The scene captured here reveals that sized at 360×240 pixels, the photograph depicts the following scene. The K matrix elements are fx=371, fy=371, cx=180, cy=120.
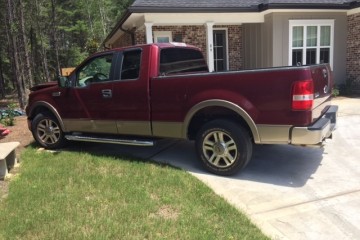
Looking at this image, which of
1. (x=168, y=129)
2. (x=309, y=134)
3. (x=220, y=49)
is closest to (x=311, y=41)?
(x=220, y=49)

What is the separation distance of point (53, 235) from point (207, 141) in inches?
101

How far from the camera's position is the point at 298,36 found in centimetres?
1403

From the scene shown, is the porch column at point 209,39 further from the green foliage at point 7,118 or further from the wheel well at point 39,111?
the wheel well at point 39,111

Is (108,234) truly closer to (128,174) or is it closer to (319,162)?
(128,174)

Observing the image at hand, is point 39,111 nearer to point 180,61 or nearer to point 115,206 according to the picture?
point 180,61

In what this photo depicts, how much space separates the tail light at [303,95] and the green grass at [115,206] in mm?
1535

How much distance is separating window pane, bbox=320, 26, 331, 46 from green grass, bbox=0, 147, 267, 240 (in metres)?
11.0

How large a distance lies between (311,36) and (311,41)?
0.19 meters

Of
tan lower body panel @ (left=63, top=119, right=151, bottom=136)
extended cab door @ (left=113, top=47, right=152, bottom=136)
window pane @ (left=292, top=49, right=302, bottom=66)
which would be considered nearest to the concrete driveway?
tan lower body panel @ (left=63, top=119, right=151, bottom=136)

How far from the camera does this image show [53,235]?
3658mm

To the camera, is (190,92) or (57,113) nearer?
(190,92)

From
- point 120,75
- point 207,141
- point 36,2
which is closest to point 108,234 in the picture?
point 207,141

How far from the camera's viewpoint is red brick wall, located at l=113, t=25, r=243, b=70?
45.8 ft

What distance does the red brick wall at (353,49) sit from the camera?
1400cm
